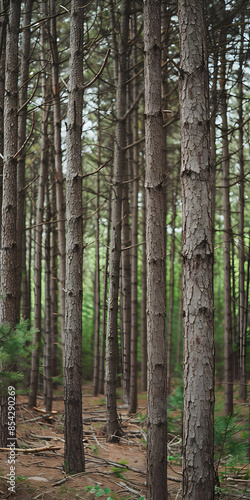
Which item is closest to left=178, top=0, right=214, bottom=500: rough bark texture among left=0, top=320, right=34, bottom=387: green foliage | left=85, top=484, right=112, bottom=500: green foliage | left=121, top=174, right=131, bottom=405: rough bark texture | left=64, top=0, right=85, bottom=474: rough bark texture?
left=85, top=484, right=112, bottom=500: green foliage

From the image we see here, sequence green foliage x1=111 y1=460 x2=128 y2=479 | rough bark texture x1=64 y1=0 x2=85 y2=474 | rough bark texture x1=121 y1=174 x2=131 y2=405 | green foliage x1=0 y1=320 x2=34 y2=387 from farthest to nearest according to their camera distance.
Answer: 1. rough bark texture x1=121 y1=174 x2=131 y2=405
2. green foliage x1=111 y1=460 x2=128 y2=479
3. rough bark texture x1=64 y1=0 x2=85 y2=474
4. green foliage x1=0 y1=320 x2=34 y2=387

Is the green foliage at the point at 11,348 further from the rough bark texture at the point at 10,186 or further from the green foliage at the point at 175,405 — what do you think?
the green foliage at the point at 175,405

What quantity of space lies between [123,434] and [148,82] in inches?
213

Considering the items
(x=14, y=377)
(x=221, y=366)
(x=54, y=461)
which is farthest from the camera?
(x=221, y=366)

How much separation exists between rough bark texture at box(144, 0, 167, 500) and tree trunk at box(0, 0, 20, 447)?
176cm

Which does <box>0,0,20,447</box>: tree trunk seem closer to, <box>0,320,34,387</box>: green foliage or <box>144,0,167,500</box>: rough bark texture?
<box>0,320,34,387</box>: green foliage

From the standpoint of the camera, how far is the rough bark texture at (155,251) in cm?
412

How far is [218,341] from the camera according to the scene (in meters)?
15.3

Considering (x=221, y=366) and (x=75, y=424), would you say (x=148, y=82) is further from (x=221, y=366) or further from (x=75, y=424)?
(x=221, y=366)

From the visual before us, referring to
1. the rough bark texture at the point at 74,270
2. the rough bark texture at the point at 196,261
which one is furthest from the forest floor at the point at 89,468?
the rough bark texture at the point at 196,261

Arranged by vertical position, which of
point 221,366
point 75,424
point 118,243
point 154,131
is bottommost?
point 221,366

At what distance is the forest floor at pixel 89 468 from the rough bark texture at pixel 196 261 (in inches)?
42.7

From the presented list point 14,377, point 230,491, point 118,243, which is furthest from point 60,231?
point 230,491

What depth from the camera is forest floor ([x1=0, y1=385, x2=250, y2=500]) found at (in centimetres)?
394
